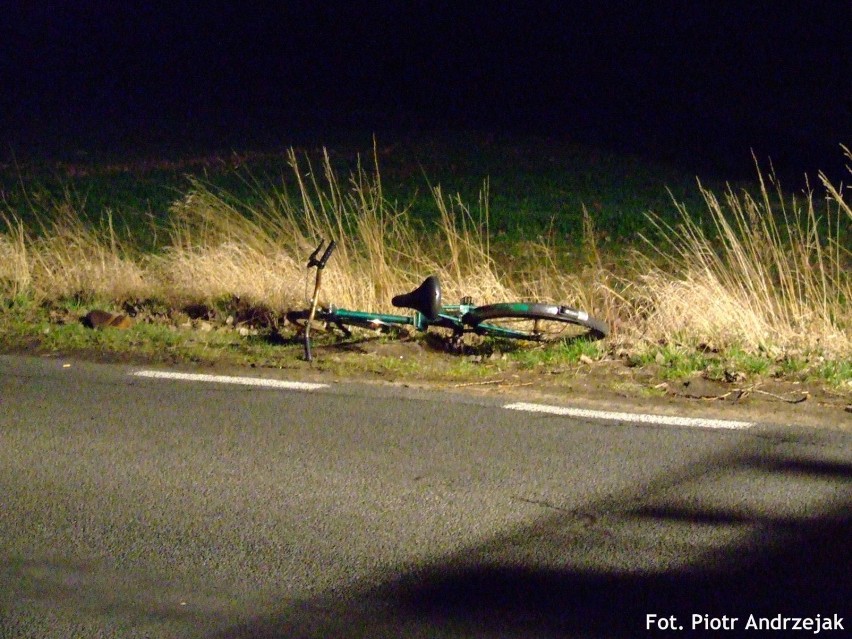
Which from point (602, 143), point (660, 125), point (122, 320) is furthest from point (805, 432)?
point (660, 125)

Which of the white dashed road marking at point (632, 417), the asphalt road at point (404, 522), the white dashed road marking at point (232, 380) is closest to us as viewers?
the asphalt road at point (404, 522)

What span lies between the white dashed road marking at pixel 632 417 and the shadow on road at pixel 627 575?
101 centimetres

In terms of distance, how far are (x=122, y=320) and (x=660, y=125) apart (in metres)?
29.9

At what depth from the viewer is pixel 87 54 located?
51.9m

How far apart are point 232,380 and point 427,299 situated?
142 centimetres

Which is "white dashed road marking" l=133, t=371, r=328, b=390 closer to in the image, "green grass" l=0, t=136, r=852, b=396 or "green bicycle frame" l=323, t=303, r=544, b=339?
"green grass" l=0, t=136, r=852, b=396

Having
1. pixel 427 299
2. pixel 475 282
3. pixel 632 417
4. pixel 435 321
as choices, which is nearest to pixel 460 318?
pixel 435 321

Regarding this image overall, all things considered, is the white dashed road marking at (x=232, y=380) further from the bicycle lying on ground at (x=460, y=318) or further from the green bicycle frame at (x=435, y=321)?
the green bicycle frame at (x=435, y=321)

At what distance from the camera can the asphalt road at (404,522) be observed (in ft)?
13.1

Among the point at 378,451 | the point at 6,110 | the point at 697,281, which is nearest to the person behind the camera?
the point at 378,451

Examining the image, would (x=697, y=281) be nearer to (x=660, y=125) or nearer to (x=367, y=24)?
(x=660, y=125)

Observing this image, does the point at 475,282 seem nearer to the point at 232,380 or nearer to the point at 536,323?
the point at 536,323

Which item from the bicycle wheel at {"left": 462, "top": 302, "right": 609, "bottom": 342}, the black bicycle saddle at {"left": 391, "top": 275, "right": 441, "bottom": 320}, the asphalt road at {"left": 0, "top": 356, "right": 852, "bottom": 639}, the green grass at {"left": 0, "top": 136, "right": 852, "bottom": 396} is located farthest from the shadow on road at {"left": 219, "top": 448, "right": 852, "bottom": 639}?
the black bicycle saddle at {"left": 391, "top": 275, "right": 441, "bottom": 320}

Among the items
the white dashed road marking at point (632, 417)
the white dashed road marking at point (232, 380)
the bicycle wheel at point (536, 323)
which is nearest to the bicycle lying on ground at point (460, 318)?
the bicycle wheel at point (536, 323)
